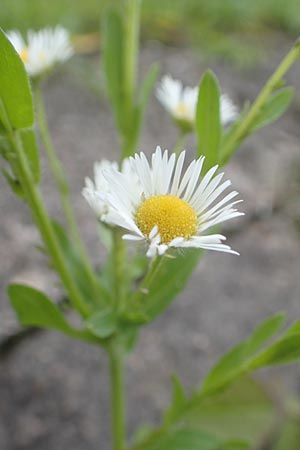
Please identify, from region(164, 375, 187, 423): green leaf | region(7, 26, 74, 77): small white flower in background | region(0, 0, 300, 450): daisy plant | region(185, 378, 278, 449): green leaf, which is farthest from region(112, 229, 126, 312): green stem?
region(185, 378, 278, 449): green leaf

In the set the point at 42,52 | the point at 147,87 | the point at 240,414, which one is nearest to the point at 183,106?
the point at 147,87

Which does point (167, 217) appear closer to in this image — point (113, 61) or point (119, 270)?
point (119, 270)

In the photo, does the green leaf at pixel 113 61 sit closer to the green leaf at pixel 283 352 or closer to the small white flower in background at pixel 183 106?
the small white flower in background at pixel 183 106

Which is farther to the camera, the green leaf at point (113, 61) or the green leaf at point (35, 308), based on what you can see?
the green leaf at point (113, 61)

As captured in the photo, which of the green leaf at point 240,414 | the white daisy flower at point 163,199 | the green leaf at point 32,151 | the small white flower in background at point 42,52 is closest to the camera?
the white daisy flower at point 163,199

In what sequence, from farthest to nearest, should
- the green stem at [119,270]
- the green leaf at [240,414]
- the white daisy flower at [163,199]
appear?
the green leaf at [240,414] < the green stem at [119,270] < the white daisy flower at [163,199]

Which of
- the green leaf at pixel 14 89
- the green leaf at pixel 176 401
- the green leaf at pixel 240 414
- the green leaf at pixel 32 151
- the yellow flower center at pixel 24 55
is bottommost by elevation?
the green leaf at pixel 240 414

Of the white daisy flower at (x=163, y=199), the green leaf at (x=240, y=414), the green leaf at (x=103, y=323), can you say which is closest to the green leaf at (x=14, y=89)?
the white daisy flower at (x=163, y=199)
